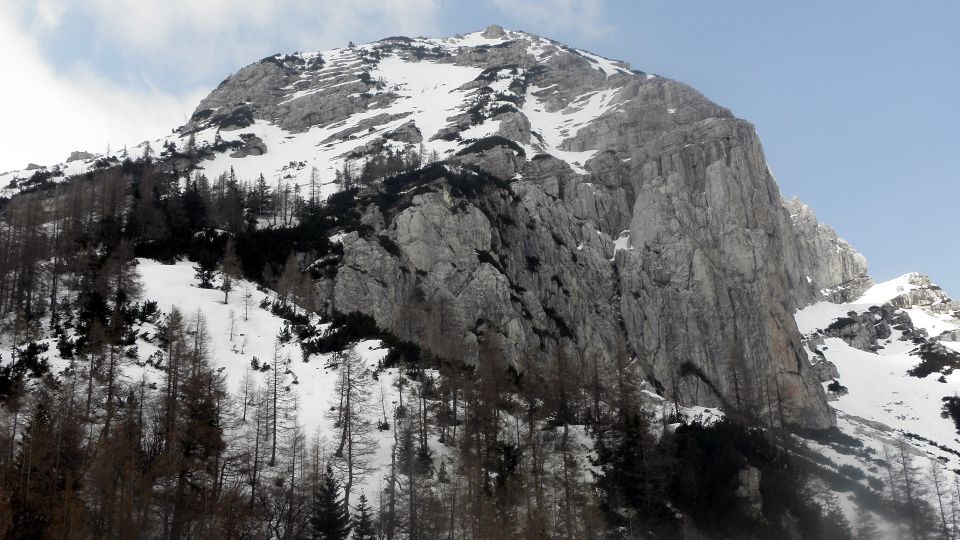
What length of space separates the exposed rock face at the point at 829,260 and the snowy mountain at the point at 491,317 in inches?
36.0

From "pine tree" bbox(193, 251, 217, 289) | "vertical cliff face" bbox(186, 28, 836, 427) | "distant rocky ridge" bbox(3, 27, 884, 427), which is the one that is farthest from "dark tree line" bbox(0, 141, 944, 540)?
"vertical cliff face" bbox(186, 28, 836, 427)

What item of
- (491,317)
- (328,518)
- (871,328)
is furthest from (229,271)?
(871,328)

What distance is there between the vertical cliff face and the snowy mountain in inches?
17.4

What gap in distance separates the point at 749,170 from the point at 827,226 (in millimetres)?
78288

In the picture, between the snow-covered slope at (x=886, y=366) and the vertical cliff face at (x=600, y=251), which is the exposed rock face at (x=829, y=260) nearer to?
the snow-covered slope at (x=886, y=366)

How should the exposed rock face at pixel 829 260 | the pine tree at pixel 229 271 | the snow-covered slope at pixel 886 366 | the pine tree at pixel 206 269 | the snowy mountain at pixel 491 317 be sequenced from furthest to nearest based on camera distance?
the exposed rock face at pixel 829 260 → the snow-covered slope at pixel 886 366 → the pine tree at pixel 206 269 → the pine tree at pixel 229 271 → the snowy mountain at pixel 491 317

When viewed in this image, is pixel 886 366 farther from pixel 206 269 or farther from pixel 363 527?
pixel 363 527

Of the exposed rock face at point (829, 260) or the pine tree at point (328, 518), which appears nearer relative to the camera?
the pine tree at point (328, 518)

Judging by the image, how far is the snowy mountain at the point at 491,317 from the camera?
39781 mm

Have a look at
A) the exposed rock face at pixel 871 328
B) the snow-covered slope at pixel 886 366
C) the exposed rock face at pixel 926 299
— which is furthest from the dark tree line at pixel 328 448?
the exposed rock face at pixel 926 299

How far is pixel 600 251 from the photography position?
96.8 meters

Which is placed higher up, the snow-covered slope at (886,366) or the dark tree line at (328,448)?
the snow-covered slope at (886,366)

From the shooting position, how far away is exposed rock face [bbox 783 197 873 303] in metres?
148

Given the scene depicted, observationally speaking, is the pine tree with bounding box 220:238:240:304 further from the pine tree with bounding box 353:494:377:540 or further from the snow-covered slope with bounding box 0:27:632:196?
the snow-covered slope with bounding box 0:27:632:196
